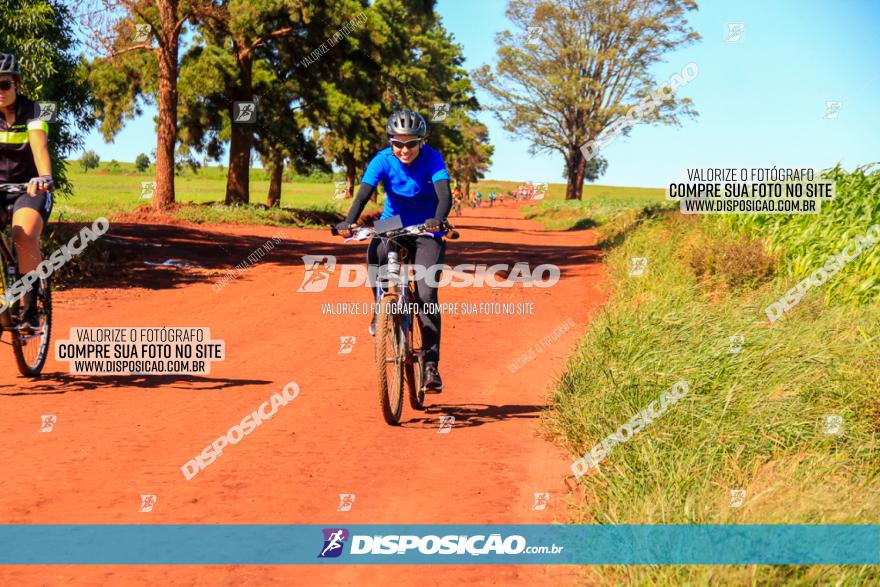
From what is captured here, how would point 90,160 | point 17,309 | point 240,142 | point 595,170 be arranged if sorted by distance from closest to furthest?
point 17,309, point 240,142, point 90,160, point 595,170

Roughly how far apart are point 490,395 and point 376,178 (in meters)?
2.64

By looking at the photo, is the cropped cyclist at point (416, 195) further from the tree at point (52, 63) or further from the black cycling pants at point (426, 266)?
the tree at point (52, 63)

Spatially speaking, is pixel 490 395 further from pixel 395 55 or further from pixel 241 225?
pixel 395 55

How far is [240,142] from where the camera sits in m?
36.8

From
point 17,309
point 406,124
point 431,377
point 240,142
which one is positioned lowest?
point 431,377

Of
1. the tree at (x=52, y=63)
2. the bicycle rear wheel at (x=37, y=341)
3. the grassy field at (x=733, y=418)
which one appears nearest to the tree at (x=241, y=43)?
the tree at (x=52, y=63)

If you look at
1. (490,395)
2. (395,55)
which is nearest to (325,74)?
(395,55)

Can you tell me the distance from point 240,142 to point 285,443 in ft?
103

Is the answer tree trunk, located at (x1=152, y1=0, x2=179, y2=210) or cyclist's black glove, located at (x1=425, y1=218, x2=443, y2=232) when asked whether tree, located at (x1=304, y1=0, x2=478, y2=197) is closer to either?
tree trunk, located at (x1=152, y1=0, x2=179, y2=210)

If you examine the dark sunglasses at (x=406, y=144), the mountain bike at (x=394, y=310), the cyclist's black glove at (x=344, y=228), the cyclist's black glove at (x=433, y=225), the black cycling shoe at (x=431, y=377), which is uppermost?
the dark sunglasses at (x=406, y=144)

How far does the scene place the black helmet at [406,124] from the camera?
24.2 feet

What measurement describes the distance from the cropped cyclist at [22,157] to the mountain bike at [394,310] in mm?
2664

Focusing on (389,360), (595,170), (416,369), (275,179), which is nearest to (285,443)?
(389,360)

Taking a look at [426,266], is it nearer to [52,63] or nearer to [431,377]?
[431,377]
